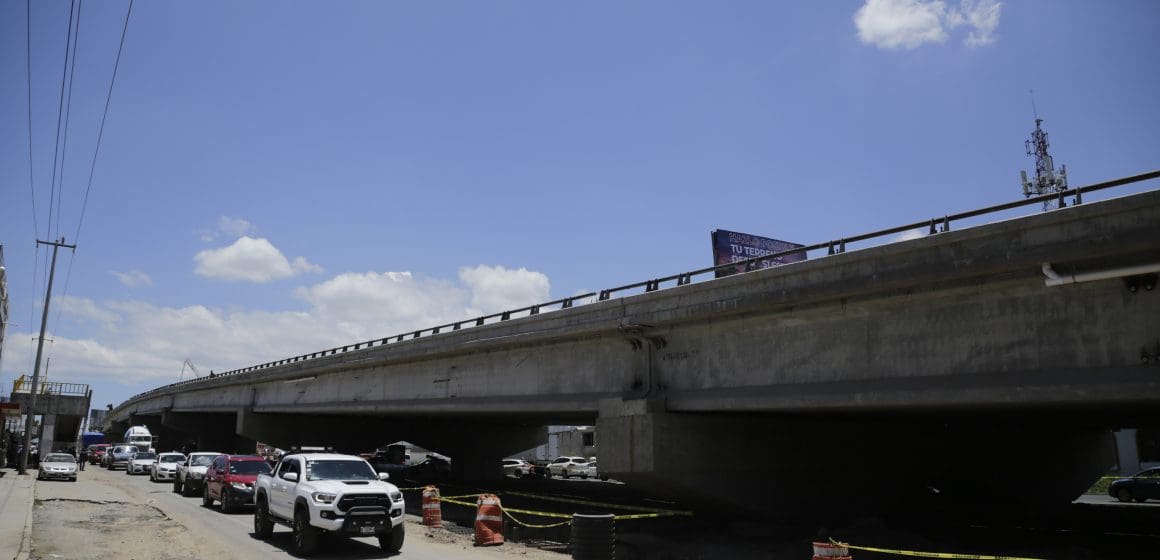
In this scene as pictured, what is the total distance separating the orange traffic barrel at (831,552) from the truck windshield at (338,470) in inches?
363

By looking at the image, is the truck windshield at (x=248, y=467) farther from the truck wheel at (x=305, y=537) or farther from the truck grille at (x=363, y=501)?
the truck grille at (x=363, y=501)

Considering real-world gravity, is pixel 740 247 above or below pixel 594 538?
above

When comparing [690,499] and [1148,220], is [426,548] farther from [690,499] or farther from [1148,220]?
[1148,220]

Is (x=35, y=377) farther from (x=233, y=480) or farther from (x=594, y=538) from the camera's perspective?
(x=594, y=538)

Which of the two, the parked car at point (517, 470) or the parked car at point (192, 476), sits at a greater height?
the parked car at point (192, 476)

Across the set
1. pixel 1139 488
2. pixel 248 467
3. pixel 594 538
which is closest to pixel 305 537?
pixel 594 538

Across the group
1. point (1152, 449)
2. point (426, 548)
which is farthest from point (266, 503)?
point (1152, 449)

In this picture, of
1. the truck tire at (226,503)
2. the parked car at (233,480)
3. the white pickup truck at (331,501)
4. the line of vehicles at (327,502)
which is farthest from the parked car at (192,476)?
the white pickup truck at (331,501)

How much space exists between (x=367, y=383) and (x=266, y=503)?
1742cm

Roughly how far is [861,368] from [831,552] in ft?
16.6

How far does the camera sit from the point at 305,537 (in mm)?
13594

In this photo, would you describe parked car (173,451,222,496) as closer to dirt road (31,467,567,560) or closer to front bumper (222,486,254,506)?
dirt road (31,467,567,560)

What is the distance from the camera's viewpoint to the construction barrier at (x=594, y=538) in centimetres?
1242

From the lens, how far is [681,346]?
1794cm
